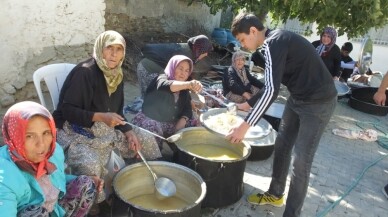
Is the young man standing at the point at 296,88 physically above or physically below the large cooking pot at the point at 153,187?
above

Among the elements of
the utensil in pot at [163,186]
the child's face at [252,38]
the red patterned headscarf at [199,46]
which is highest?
the child's face at [252,38]

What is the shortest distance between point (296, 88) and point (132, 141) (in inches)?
50.4

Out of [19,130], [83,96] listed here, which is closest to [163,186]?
[83,96]

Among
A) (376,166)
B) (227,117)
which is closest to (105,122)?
(227,117)

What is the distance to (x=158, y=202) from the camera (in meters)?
2.48

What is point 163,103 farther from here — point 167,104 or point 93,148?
point 93,148

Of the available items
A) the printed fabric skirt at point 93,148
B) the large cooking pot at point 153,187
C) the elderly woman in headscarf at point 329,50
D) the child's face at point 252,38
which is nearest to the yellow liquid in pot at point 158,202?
the large cooking pot at point 153,187

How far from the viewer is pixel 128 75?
590 centimetres

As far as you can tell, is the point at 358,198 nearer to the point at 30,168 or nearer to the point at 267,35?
the point at 267,35

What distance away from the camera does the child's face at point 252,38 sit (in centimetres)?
218

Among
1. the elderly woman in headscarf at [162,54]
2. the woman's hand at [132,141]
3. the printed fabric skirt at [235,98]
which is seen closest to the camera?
the woman's hand at [132,141]

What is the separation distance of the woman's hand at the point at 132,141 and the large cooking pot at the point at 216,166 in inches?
13.6

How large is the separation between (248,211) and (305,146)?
866 millimetres

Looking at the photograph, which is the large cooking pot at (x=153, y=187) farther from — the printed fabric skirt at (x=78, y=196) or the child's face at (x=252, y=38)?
the child's face at (x=252, y=38)
